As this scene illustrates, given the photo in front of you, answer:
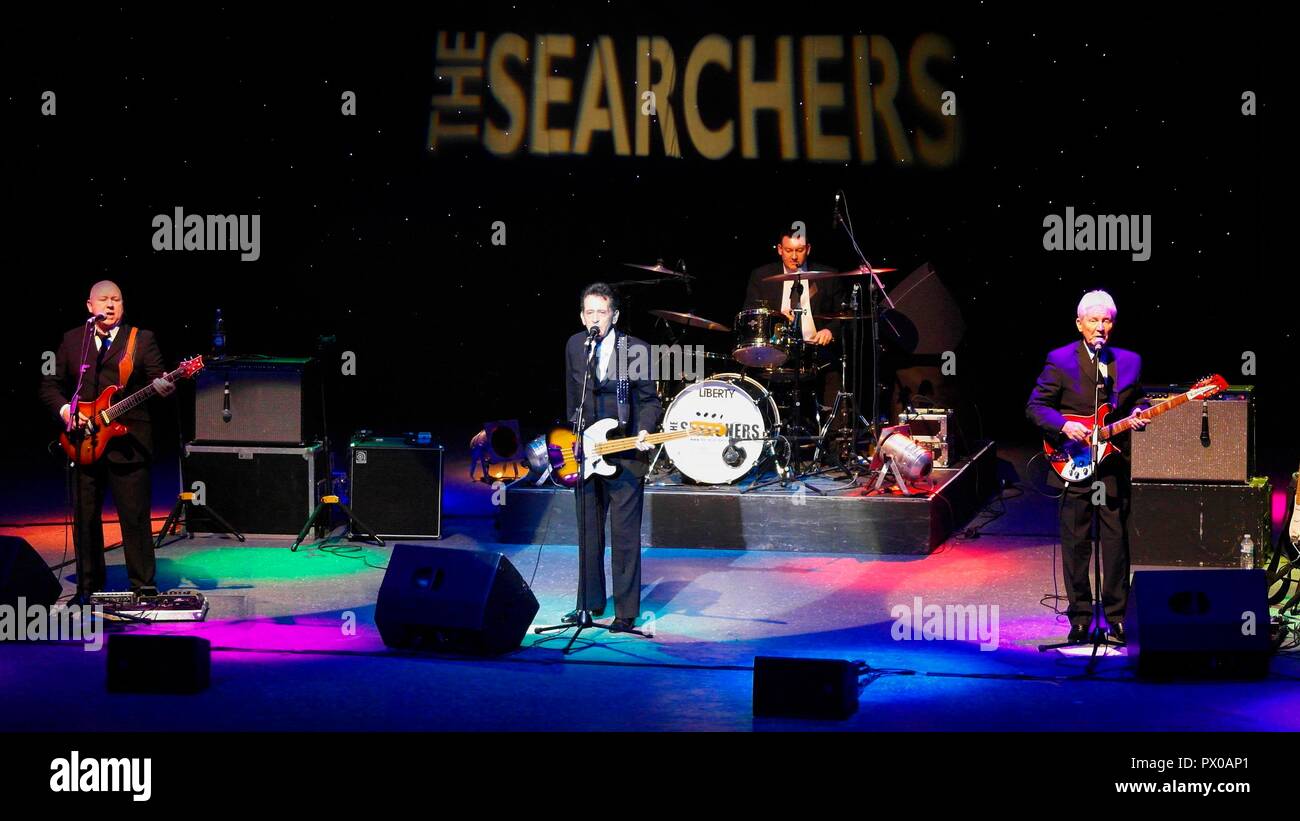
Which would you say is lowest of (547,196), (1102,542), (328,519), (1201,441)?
(328,519)

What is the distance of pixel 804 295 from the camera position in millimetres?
11938

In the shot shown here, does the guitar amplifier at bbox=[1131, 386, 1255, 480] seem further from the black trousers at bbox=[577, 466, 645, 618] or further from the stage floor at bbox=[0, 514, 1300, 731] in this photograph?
the black trousers at bbox=[577, 466, 645, 618]

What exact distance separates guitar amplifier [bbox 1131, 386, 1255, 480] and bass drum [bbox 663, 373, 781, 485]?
2.71 m

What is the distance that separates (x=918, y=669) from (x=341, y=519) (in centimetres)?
586

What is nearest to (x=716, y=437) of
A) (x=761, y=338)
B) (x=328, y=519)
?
(x=761, y=338)

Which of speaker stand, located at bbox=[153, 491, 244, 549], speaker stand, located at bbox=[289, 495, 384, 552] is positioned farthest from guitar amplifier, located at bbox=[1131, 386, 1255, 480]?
speaker stand, located at bbox=[153, 491, 244, 549]

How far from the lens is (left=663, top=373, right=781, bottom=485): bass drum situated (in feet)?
35.7

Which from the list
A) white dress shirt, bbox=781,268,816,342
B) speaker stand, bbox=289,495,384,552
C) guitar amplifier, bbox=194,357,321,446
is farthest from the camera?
white dress shirt, bbox=781,268,816,342

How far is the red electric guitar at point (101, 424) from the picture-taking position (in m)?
8.28

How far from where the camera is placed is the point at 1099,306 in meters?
7.44

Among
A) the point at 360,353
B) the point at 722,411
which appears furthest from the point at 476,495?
the point at 360,353

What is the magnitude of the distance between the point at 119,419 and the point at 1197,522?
22.4ft

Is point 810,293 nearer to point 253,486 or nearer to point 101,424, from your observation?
point 253,486
